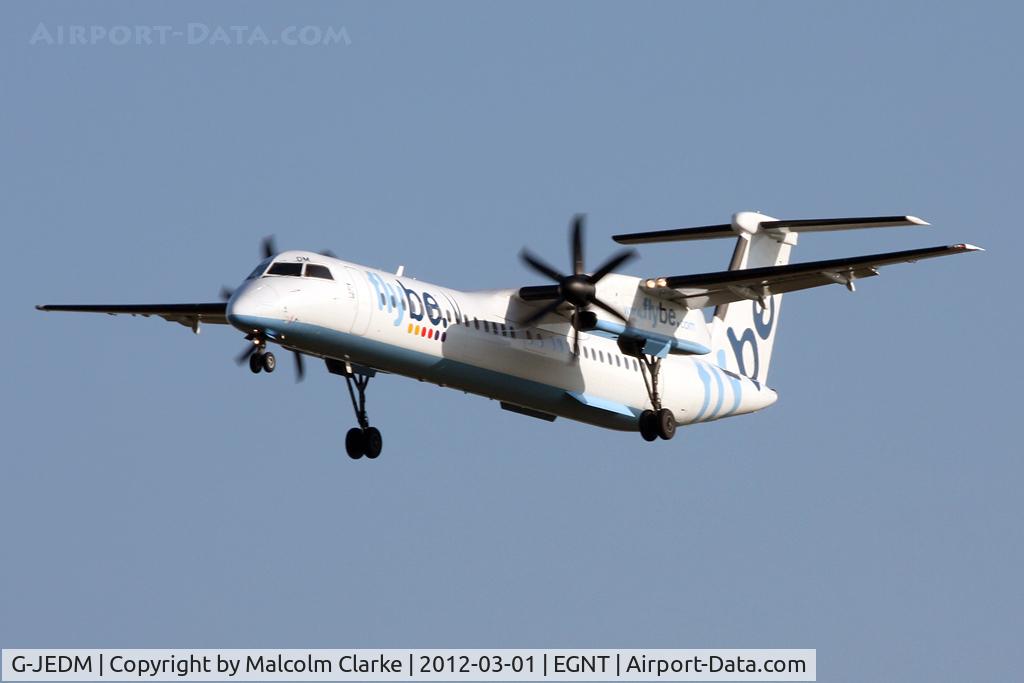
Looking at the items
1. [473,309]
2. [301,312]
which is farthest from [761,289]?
[301,312]

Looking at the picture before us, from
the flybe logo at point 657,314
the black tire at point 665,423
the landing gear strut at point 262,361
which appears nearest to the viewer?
the landing gear strut at point 262,361

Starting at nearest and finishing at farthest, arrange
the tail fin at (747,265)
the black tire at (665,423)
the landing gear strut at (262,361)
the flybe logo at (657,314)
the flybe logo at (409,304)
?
the landing gear strut at (262,361), the flybe logo at (409,304), the flybe logo at (657,314), the black tire at (665,423), the tail fin at (747,265)

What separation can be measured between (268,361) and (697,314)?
9179mm

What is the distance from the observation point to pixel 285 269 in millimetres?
26859

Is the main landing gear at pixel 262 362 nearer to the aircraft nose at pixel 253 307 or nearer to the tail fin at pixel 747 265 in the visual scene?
the aircraft nose at pixel 253 307

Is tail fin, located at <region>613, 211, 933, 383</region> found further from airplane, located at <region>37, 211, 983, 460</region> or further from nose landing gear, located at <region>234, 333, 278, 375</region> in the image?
nose landing gear, located at <region>234, 333, 278, 375</region>

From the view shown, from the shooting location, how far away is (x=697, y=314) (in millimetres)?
32094

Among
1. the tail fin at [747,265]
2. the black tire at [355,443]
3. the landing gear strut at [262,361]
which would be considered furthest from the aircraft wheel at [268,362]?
the tail fin at [747,265]

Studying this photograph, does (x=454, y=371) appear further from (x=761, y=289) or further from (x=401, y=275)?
(x=761, y=289)

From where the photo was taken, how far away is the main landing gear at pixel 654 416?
31.2 metres

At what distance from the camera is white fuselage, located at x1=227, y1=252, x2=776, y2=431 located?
26.7 metres

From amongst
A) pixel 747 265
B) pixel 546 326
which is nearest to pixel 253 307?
pixel 546 326

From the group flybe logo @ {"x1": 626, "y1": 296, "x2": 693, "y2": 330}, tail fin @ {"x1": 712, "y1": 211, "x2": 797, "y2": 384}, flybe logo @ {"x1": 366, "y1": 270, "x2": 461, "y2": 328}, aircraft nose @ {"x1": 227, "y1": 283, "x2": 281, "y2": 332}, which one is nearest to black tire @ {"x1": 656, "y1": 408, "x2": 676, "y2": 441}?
flybe logo @ {"x1": 626, "y1": 296, "x2": 693, "y2": 330}

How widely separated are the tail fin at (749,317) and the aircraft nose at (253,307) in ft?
35.7
